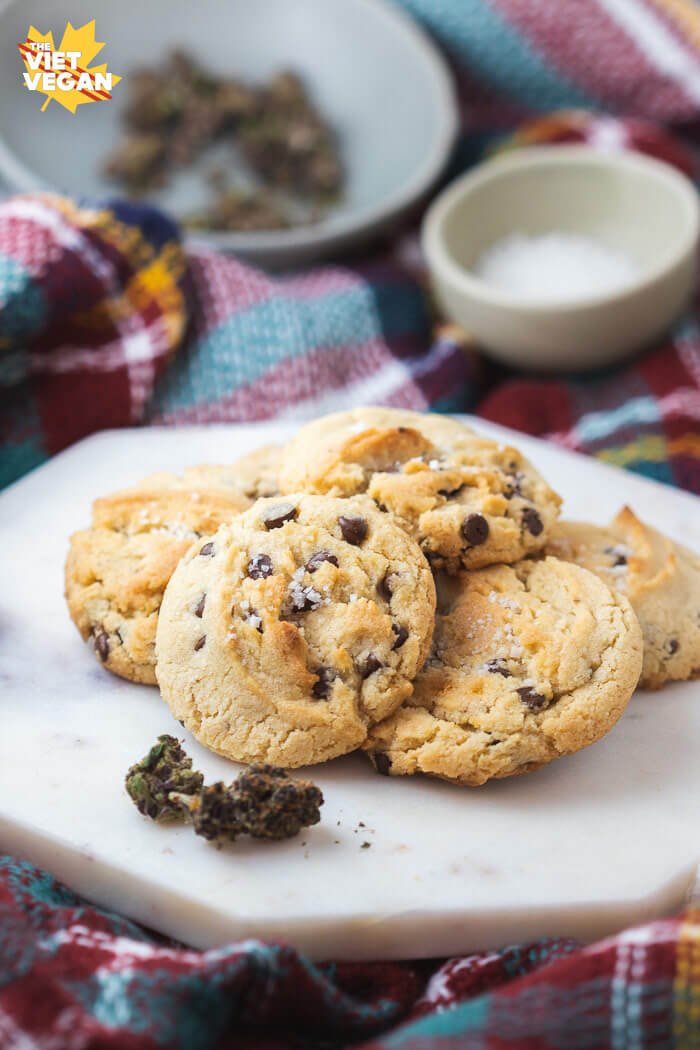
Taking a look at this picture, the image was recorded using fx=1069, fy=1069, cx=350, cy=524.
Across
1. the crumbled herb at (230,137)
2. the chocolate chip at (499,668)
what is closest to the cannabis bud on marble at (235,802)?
the chocolate chip at (499,668)

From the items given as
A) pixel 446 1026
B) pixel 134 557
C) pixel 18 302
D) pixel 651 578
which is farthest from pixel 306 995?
pixel 18 302

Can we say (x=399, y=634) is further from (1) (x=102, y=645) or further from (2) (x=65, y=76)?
(2) (x=65, y=76)

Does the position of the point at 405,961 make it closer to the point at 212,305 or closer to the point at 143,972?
the point at 143,972

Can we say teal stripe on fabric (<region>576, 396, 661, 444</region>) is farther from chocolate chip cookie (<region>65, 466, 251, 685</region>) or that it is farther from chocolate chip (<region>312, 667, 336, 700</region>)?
chocolate chip (<region>312, 667, 336, 700</region>)

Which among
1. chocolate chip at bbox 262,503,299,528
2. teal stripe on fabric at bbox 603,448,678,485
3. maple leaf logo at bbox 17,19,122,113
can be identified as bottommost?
Answer: teal stripe on fabric at bbox 603,448,678,485

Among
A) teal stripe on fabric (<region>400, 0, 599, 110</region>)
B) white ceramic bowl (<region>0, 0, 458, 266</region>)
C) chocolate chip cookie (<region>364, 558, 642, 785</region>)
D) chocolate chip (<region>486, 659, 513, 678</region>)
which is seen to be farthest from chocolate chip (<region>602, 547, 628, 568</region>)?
teal stripe on fabric (<region>400, 0, 599, 110</region>)

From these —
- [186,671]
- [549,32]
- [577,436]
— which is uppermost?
[549,32]

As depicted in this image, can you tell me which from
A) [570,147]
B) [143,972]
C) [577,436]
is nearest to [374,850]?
[143,972]
